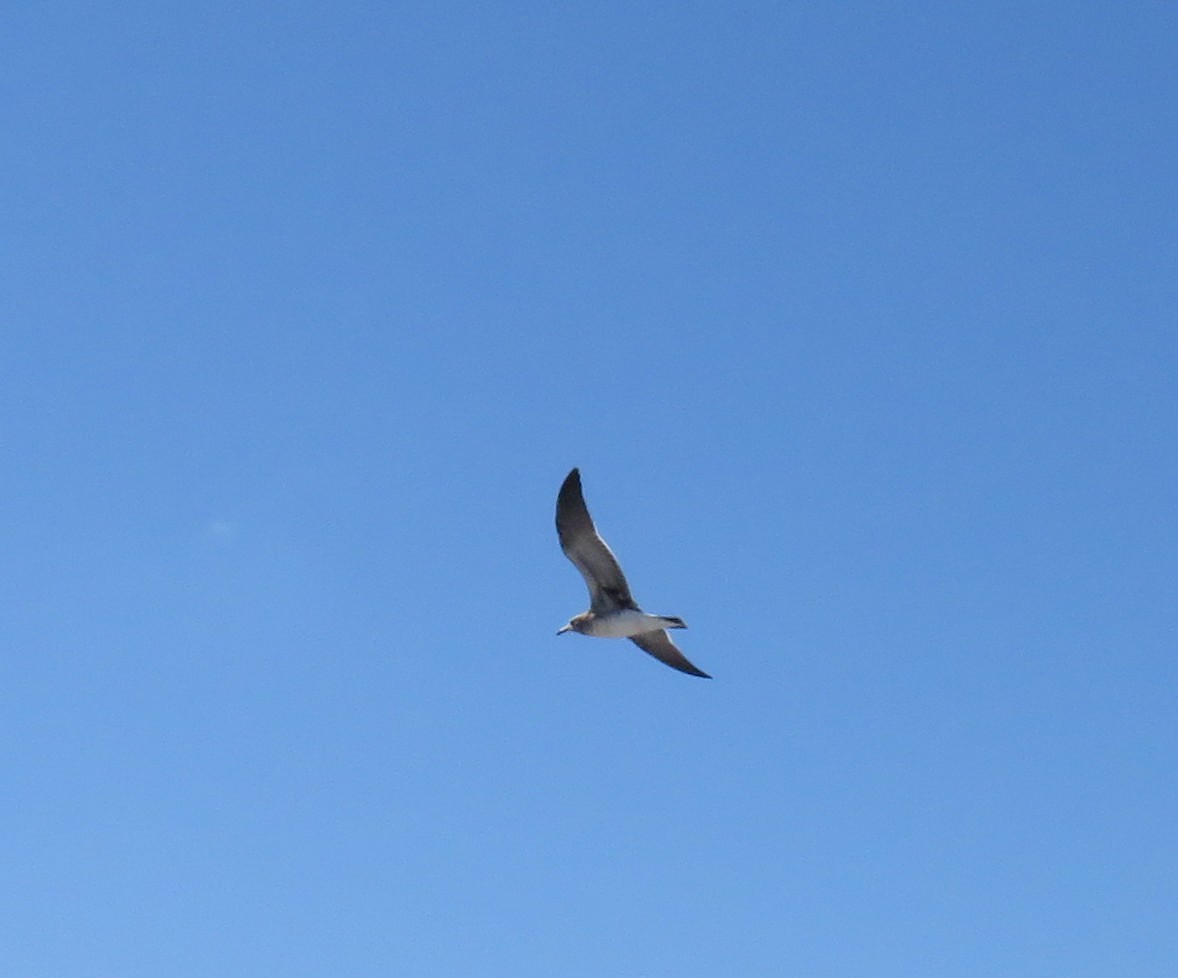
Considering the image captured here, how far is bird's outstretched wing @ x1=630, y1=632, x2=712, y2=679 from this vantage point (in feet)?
139

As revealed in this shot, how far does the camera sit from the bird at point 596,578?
3822 centimetres

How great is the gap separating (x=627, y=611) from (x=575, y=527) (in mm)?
2290

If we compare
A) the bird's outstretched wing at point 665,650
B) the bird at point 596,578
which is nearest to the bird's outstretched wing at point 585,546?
the bird at point 596,578

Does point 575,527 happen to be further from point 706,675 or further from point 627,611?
point 706,675

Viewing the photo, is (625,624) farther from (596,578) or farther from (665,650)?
(665,650)

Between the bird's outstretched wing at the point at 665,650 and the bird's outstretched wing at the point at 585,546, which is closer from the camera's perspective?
the bird's outstretched wing at the point at 585,546

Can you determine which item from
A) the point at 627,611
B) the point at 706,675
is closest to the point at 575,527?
the point at 627,611

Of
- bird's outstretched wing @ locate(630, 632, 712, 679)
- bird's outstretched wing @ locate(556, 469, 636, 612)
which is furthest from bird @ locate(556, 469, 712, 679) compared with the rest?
bird's outstretched wing @ locate(630, 632, 712, 679)

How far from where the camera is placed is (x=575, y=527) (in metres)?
38.3

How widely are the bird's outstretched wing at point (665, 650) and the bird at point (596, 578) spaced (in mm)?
2231

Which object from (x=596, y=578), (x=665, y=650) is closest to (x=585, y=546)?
(x=596, y=578)

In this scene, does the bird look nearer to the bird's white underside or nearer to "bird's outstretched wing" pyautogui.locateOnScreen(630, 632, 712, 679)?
the bird's white underside

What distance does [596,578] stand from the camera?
128 feet

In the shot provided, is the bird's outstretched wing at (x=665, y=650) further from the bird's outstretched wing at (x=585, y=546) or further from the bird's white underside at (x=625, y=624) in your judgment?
the bird's outstretched wing at (x=585, y=546)
